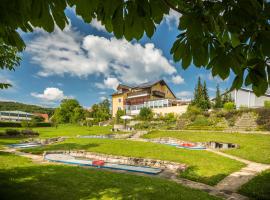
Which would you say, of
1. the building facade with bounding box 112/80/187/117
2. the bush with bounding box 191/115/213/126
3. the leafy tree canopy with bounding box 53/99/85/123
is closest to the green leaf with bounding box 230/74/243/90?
the bush with bounding box 191/115/213/126

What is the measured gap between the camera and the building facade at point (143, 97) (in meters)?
59.2

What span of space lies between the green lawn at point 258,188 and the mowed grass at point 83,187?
1.70 metres

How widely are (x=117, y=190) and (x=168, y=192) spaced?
6.09 ft

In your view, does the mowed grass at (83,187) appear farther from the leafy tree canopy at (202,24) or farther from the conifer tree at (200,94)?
the conifer tree at (200,94)

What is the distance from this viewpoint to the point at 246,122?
97.7 feet

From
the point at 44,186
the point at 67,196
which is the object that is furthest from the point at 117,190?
the point at 44,186

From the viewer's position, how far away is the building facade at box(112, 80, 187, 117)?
59.2m

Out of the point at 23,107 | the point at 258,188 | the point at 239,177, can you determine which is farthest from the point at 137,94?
the point at 23,107

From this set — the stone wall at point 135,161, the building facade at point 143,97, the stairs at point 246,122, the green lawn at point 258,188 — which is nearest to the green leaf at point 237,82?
the green lawn at point 258,188

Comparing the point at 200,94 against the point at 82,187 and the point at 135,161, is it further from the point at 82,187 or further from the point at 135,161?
A: the point at 82,187

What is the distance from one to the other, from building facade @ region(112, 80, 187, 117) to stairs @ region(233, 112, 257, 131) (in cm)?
2620

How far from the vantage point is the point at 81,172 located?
36.1ft

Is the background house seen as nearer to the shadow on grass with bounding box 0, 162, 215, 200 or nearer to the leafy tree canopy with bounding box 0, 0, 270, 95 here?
the shadow on grass with bounding box 0, 162, 215, 200

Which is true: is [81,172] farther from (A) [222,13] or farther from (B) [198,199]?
(A) [222,13]
